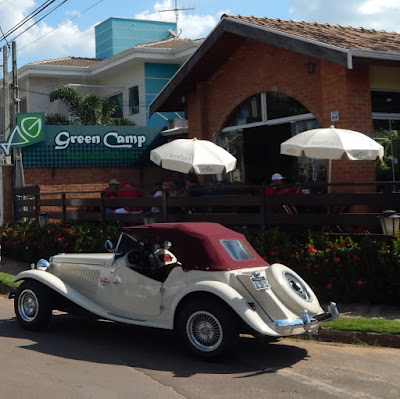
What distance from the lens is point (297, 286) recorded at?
6922 millimetres

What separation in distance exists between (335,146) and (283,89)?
3.66 m

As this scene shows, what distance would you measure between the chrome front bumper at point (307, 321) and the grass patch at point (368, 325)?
73cm

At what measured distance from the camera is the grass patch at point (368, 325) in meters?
7.57

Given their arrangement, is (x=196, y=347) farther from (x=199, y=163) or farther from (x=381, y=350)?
(x=199, y=163)

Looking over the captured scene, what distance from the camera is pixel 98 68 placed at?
31.6 meters

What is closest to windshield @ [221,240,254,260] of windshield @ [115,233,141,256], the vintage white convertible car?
the vintage white convertible car

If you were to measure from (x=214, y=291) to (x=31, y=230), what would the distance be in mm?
9754

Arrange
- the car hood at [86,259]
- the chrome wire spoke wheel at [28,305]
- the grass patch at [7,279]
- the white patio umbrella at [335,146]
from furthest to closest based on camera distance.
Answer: the grass patch at [7,279] → the white patio umbrella at [335,146] → the chrome wire spoke wheel at [28,305] → the car hood at [86,259]

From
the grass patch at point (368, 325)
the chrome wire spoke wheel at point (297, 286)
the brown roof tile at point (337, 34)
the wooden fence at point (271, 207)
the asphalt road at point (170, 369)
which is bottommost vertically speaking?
the asphalt road at point (170, 369)

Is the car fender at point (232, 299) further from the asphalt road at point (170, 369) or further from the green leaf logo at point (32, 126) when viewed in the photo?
the green leaf logo at point (32, 126)

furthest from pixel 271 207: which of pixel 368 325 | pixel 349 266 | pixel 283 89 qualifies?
pixel 283 89

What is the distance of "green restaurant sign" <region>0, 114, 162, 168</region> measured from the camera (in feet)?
61.7

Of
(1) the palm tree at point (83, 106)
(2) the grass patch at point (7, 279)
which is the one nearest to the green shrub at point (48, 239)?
(2) the grass patch at point (7, 279)

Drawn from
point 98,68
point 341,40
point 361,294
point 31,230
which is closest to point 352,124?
point 341,40
